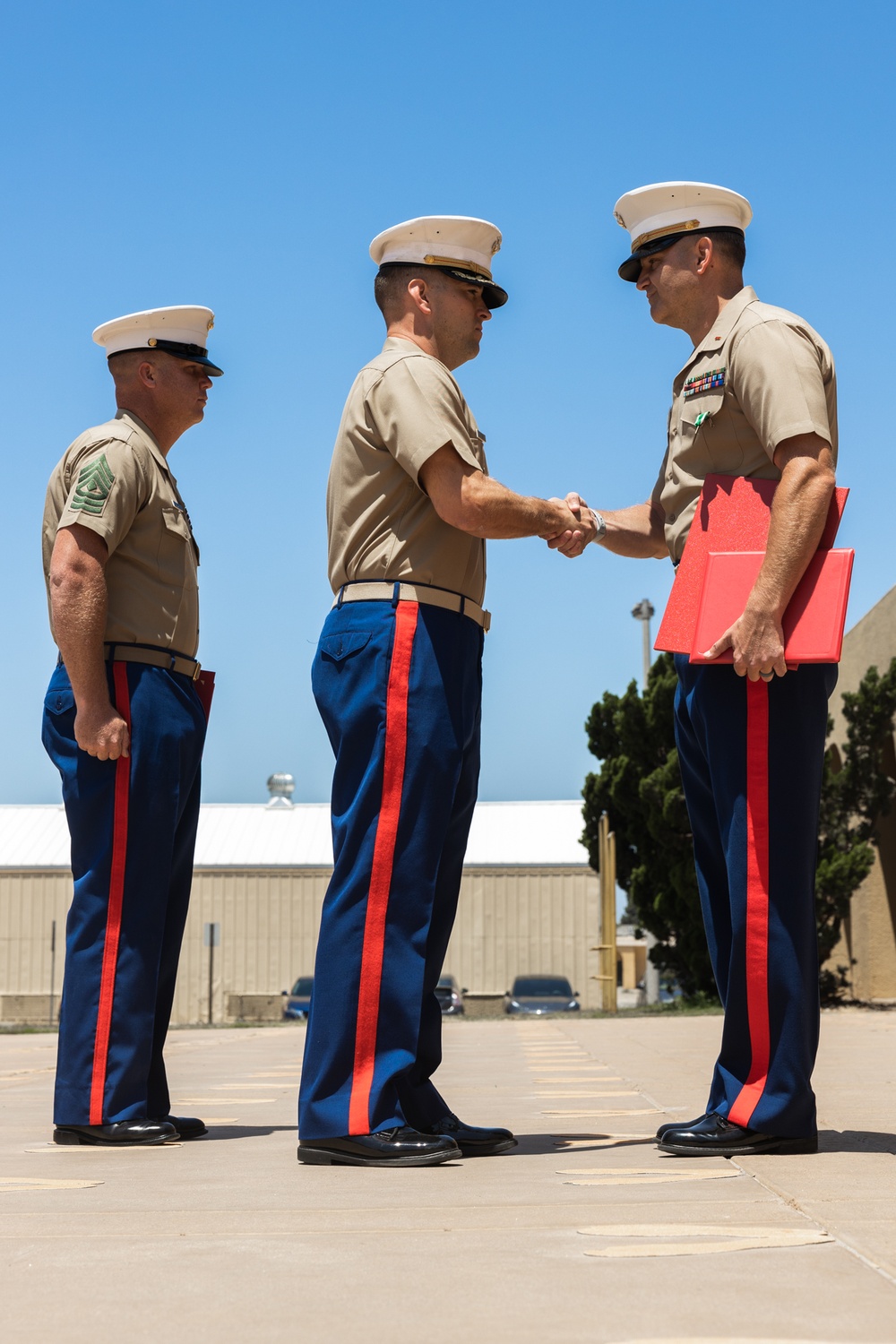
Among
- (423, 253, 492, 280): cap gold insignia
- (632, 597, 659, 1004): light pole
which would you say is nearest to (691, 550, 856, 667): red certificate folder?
(423, 253, 492, 280): cap gold insignia

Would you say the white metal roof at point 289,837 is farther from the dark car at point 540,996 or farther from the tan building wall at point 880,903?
the tan building wall at point 880,903

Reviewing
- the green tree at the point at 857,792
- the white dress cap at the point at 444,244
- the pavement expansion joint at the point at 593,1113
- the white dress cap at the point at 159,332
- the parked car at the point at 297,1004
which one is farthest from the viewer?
the parked car at the point at 297,1004

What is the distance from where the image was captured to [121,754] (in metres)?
3.94

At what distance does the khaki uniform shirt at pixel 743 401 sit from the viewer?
134 inches

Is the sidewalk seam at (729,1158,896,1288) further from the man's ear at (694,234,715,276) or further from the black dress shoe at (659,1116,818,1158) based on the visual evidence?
the man's ear at (694,234,715,276)

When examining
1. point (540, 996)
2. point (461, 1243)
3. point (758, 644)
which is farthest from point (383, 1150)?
point (540, 996)

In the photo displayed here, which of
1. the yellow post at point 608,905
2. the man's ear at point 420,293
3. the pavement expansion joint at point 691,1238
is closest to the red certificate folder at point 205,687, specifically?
the man's ear at point 420,293

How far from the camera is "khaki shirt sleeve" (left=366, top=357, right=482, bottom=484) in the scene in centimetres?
345

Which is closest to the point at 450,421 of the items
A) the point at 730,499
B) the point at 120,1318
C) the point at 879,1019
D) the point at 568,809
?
the point at 730,499

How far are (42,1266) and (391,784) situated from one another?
1.58m

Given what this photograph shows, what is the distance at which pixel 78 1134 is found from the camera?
3826mm

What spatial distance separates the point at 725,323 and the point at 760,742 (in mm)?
1026

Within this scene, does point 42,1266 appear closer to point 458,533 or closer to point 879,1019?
point 458,533

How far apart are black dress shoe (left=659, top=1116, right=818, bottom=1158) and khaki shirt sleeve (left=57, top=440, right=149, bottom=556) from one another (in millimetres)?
2115
